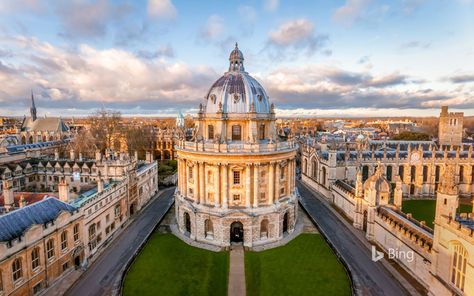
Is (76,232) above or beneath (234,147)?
beneath

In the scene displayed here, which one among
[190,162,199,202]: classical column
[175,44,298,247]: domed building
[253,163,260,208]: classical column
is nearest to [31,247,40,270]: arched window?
[175,44,298,247]: domed building

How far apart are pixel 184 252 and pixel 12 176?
111 feet

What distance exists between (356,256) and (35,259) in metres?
31.6

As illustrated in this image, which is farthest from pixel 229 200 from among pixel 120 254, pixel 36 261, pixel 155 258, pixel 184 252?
pixel 36 261

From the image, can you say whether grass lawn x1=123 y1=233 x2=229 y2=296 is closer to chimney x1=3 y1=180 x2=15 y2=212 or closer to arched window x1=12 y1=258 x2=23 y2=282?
arched window x1=12 y1=258 x2=23 y2=282

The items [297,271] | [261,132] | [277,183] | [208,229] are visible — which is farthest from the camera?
[261,132]

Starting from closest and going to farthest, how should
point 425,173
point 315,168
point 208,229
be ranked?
point 208,229 → point 425,173 → point 315,168

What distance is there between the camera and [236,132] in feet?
119

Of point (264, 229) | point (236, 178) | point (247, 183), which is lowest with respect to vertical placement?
point (264, 229)

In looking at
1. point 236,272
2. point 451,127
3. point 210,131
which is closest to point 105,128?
point 210,131

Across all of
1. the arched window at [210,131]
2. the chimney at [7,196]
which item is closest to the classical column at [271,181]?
the arched window at [210,131]

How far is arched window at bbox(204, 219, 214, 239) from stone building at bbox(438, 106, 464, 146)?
7213cm

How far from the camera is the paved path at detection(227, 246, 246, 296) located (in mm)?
26133

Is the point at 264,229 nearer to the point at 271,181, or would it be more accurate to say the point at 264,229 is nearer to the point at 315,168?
the point at 271,181
